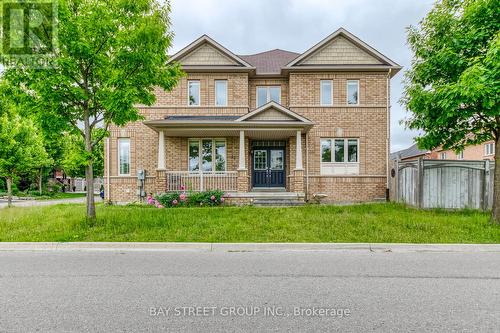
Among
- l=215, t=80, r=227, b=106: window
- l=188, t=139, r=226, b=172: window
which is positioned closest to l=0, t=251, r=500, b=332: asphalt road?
l=188, t=139, r=226, b=172: window

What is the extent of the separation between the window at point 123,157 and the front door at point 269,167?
636cm

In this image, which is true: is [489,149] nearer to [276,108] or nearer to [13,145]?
[276,108]

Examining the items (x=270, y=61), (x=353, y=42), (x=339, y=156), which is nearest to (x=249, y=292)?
(x=339, y=156)

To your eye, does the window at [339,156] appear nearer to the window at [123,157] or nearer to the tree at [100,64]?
the tree at [100,64]

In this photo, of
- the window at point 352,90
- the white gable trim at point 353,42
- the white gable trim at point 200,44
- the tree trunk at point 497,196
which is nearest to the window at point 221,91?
the white gable trim at point 200,44

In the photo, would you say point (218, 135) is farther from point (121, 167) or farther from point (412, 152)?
point (412, 152)

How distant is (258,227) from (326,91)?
31.6 ft

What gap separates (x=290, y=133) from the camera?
14.7 metres

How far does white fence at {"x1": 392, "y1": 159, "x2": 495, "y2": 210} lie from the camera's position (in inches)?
437

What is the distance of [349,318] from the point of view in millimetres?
3533

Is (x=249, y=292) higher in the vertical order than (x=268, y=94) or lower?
lower

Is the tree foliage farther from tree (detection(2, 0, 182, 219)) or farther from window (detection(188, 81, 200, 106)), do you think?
window (detection(188, 81, 200, 106))

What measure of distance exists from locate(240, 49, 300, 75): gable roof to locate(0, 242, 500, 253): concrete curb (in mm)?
11082

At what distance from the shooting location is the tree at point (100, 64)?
768cm
